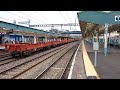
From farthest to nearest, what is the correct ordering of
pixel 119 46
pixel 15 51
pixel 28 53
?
pixel 119 46 → pixel 28 53 → pixel 15 51

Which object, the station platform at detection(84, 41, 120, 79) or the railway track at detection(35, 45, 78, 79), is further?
the railway track at detection(35, 45, 78, 79)

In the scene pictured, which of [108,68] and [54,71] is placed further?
[54,71]

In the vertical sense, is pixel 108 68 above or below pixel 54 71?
above

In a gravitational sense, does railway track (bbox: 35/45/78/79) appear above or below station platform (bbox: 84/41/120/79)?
below

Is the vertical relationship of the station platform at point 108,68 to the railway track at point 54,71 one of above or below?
above

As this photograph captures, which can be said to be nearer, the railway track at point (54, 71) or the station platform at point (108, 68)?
the station platform at point (108, 68)
